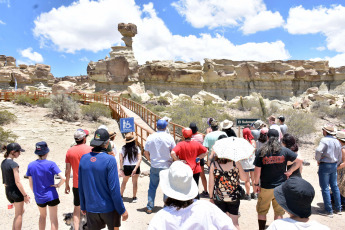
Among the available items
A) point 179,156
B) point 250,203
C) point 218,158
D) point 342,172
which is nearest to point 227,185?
point 218,158

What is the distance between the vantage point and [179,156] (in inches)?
149

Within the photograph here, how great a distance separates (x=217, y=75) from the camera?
36.9 meters

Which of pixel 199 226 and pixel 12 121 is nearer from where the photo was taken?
pixel 199 226

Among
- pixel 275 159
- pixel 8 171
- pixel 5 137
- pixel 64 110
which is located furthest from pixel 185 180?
pixel 64 110

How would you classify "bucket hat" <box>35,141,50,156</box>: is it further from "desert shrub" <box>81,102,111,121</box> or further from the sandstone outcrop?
the sandstone outcrop

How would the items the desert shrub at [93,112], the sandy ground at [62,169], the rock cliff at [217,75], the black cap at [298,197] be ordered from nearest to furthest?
the black cap at [298,197]
the sandy ground at [62,169]
the desert shrub at [93,112]
the rock cliff at [217,75]

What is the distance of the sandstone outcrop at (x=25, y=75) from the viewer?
37.5m

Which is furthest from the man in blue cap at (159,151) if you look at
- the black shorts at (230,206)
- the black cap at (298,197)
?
the black cap at (298,197)

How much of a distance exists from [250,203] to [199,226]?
11.7 ft

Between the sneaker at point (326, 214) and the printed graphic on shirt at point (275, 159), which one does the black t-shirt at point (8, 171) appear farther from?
the sneaker at point (326, 214)

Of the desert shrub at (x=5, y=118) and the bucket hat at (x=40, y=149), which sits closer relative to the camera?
the bucket hat at (x=40, y=149)

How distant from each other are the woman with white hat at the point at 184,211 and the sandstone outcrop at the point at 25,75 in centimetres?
4573

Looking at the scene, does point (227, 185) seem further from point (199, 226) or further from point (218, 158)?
point (199, 226)

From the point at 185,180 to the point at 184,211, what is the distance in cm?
23
